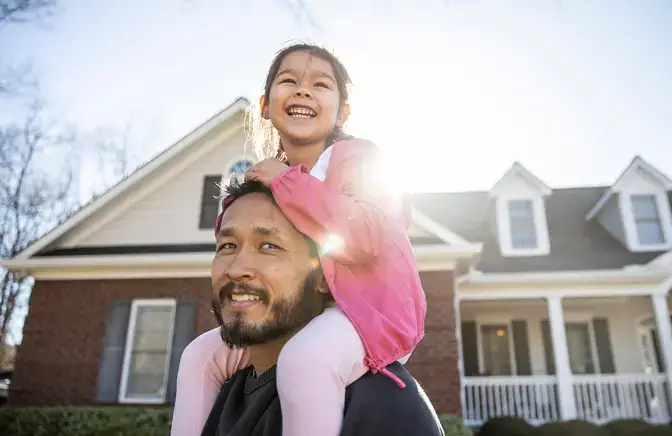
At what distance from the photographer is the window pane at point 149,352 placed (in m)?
10.1

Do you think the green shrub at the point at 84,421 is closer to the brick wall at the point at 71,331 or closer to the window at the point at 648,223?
the brick wall at the point at 71,331

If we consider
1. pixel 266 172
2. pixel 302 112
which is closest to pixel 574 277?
pixel 302 112

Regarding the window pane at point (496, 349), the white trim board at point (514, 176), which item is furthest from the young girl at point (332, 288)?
the window pane at point (496, 349)

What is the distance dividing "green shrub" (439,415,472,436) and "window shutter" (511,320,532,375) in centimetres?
558

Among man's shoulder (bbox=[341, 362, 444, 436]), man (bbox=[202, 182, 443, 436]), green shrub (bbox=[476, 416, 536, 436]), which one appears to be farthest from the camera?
green shrub (bbox=[476, 416, 536, 436])

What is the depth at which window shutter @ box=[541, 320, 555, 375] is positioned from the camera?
13.3 meters

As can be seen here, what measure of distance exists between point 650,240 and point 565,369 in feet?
15.4

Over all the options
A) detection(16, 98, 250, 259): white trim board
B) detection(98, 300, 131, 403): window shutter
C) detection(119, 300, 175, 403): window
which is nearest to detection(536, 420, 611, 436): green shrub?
detection(119, 300, 175, 403): window

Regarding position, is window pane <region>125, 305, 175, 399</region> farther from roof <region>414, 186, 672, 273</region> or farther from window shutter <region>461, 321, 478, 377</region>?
window shutter <region>461, 321, 478, 377</region>

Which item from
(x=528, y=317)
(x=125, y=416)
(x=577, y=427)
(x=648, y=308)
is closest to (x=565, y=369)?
(x=577, y=427)

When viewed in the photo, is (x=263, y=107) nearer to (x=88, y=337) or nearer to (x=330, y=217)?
(x=330, y=217)

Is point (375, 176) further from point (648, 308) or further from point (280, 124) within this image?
point (648, 308)

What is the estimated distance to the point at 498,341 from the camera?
14219 millimetres

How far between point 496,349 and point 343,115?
44.2 feet
